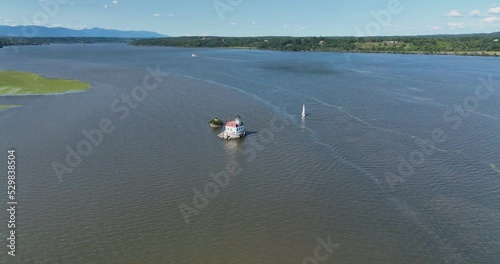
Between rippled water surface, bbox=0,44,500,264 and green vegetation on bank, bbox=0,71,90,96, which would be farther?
green vegetation on bank, bbox=0,71,90,96

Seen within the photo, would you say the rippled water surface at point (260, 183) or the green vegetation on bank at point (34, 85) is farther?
the green vegetation on bank at point (34, 85)

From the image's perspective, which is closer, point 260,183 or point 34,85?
point 260,183

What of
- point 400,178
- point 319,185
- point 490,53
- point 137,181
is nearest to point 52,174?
point 137,181

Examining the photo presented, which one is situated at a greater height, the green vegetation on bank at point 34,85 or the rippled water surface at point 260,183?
the green vegetation on bank at point 34,85

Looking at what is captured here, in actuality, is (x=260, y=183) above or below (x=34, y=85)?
below

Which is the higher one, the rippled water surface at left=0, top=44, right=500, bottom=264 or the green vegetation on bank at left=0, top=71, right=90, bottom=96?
the green vegetation on bank at left=0, top=71, right=90, bottom=96
